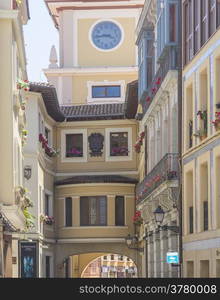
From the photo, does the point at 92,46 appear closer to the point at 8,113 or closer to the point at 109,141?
the point at 109,141

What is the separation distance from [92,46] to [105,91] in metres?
3.44

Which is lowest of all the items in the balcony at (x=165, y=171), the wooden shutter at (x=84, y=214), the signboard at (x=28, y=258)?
the signboard at (x=28, y=258)

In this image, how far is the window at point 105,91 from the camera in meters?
70.9

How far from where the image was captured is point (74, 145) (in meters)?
59.8

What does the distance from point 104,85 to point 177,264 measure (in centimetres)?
3841

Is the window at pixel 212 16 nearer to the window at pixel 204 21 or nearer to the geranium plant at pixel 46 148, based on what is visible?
the window at pixel 204 21

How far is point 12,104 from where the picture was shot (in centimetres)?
3350

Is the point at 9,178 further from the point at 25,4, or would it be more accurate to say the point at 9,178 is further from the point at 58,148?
the point at 58,148

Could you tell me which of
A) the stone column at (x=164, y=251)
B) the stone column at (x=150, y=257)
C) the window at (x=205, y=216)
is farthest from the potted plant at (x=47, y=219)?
the window at (x=205, y=216)

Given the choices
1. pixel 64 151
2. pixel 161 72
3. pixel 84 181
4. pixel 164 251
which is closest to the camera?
pixel 161 72

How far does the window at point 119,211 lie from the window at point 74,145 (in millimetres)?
3544

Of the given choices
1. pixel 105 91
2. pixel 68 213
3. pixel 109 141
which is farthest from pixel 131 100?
pixel 105 91

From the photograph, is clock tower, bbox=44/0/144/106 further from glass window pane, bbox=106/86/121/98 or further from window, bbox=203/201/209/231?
window, bbox=203/201/209/231

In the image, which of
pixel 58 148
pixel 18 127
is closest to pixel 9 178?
pixel 18 127
